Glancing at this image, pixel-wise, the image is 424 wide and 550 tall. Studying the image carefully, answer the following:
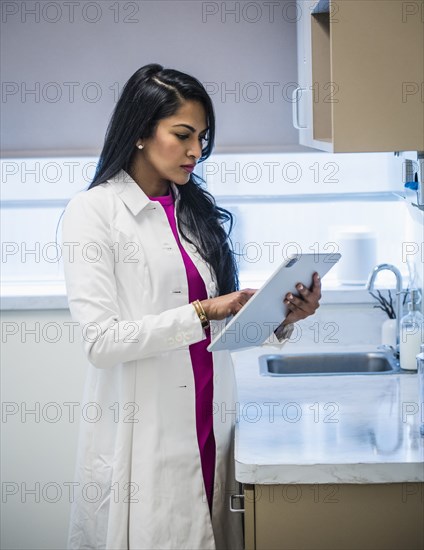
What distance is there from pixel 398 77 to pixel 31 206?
6.11 feet

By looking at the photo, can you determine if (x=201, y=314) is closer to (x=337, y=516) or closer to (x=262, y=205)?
(x=337, y=516)

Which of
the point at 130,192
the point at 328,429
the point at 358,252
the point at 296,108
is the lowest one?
the point at 328,429

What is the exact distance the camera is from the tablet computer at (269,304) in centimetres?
173

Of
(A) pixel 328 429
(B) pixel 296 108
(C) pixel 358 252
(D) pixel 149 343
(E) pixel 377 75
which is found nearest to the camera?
(E) pixel 377 75

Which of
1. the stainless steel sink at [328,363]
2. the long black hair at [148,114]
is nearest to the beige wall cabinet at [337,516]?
the long black hair at [148,114]

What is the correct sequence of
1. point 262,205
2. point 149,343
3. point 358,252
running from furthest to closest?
point 262,205 → point 358,252 → point 149,343

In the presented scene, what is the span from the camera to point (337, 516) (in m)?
1.71

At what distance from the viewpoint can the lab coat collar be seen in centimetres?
193

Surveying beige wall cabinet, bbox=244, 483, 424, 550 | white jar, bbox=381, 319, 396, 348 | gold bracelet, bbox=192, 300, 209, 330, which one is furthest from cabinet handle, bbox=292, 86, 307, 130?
beige wall cabinet, bbox=244, 483, 424, 550

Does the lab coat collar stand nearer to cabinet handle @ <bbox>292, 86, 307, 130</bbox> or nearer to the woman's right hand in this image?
the woman's right hand

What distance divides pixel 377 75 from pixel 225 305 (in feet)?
1.89

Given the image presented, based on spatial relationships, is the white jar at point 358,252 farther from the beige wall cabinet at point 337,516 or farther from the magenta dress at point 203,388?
the beige wall cabinet at point 337,516

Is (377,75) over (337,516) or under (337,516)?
over

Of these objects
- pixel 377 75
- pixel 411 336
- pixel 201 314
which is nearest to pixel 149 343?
pixel 201 314
